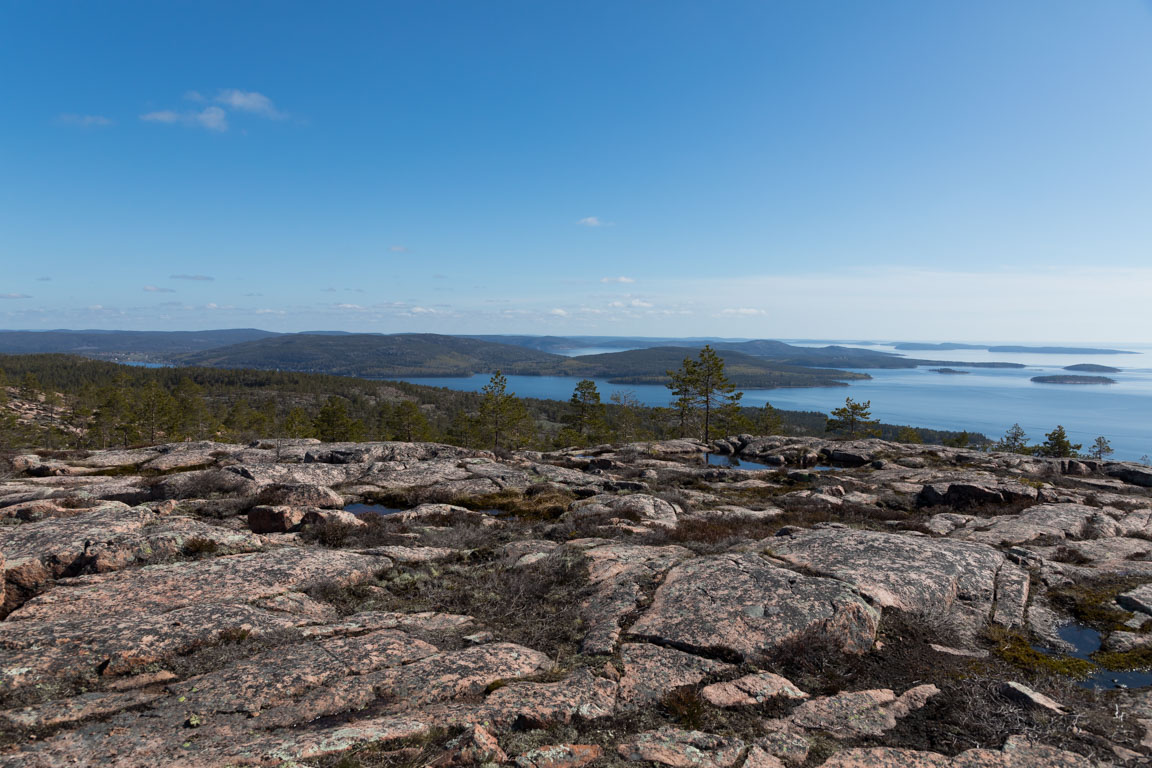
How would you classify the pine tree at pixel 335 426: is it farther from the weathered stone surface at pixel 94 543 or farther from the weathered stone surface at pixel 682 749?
the weathered stone surface at pixel 682 749

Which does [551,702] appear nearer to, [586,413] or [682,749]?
[682,749]

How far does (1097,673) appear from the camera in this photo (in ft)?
27.0

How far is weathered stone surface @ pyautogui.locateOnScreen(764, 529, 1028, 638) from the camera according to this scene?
10.0m

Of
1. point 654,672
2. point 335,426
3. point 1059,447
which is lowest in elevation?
point 1059,447

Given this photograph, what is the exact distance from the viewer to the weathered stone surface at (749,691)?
7.02m

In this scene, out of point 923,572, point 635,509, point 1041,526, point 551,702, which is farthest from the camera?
point 635,509

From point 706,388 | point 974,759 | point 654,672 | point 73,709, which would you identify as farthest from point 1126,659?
point 706,388

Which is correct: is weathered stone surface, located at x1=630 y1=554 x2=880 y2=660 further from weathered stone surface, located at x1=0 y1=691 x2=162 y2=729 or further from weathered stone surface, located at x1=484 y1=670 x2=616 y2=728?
weathered stone surface, located at x1=0 y1=691 x2=162 y2=729

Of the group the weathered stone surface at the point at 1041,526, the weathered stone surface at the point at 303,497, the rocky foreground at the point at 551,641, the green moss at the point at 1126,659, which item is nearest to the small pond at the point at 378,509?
the weathered stone surface at the point at 303,497

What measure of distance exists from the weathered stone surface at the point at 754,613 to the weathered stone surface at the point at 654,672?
304 millimetres

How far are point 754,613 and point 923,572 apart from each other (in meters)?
5.04

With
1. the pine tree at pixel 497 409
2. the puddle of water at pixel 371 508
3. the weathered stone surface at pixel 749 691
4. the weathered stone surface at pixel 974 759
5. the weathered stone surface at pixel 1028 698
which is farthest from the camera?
the pine tree at pixel 497 409

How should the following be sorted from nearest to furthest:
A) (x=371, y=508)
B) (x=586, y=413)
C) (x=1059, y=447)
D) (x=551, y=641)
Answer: (x=551, y=641) < (x=371, y=508) < (x=1059, y=447) < (x=586, y=413)

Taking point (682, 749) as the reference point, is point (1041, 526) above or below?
below
